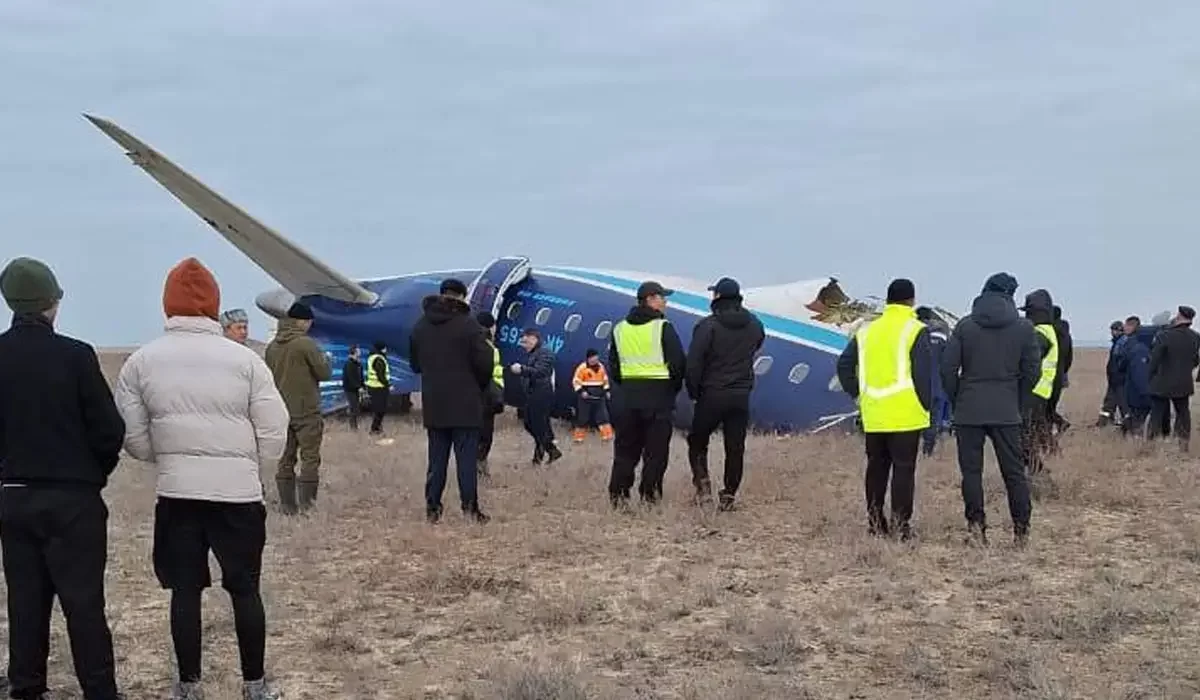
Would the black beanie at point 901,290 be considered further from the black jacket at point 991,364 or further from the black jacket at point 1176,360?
the black jacket at point 1176,360

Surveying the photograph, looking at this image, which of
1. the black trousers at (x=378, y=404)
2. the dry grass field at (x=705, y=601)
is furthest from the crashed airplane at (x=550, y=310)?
the dry grass field at (x=705, y=601)

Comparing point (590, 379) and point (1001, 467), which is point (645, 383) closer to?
point (1001, 467)

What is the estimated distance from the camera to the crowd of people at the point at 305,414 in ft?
17.7

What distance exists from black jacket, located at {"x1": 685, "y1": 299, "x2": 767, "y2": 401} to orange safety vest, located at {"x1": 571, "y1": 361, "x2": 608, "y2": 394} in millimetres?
9257

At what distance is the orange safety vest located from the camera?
1959 centimetres

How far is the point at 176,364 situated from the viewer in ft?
18.2

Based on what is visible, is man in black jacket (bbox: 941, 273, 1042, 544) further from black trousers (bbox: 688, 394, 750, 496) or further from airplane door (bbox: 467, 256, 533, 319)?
airplane door (bbox: 467, 256, 533, 319)

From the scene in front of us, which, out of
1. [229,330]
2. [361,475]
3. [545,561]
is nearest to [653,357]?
[545,561]

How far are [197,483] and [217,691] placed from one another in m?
0.99

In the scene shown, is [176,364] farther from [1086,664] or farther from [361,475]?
[361,475]

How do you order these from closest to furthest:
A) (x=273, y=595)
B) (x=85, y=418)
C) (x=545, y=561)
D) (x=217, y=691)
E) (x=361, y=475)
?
(x=85, y=418)
(x=217, y=691)
(x=273, y=595)
(x=545, y=561)
(x=361, y=475)

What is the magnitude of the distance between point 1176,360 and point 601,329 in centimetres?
849

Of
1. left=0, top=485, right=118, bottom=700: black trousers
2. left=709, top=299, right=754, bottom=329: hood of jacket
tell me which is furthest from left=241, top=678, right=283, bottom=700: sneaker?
left=709, top=299, right=754, bottom=329: hood of jacket

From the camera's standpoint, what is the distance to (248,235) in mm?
20516
